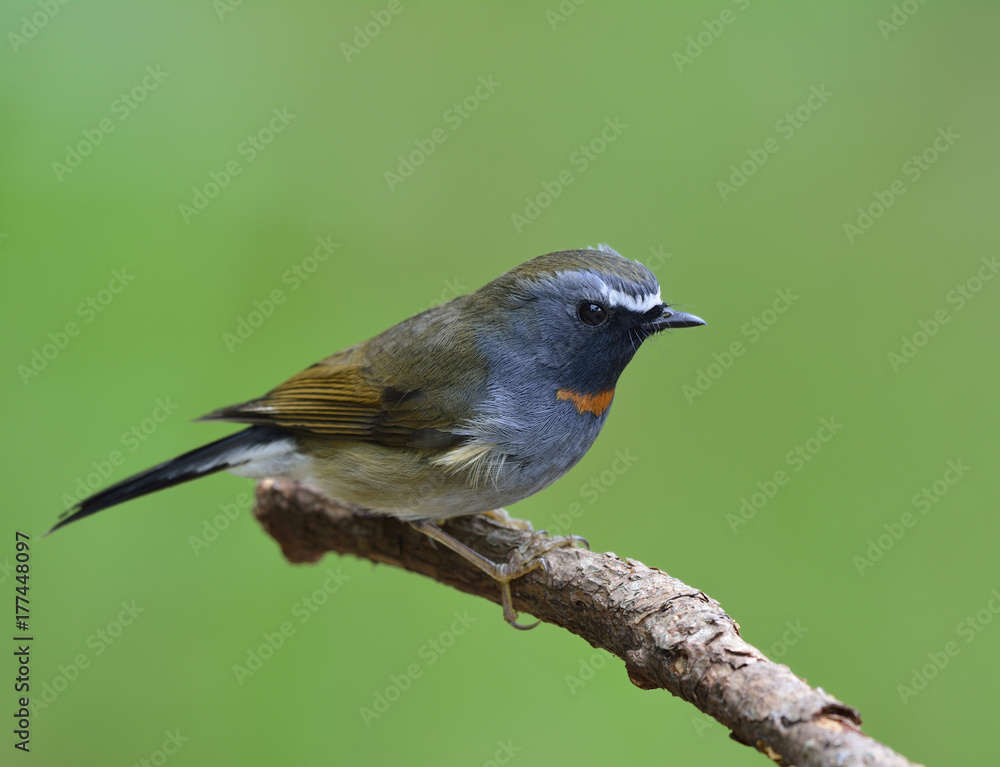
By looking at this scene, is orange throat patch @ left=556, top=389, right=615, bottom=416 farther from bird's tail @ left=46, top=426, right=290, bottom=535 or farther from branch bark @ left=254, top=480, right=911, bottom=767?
bird's tail @ left=46, top=426, right=290, bottom=535

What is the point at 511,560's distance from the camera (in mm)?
3918

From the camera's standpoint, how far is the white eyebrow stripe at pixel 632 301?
387cm

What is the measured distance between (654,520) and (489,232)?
2.36m

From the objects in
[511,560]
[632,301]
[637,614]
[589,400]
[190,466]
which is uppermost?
[632,301]

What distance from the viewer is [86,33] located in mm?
5758

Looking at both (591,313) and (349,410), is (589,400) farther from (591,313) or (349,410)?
(349,410)

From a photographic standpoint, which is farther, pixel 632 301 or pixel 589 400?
pixel 589 400

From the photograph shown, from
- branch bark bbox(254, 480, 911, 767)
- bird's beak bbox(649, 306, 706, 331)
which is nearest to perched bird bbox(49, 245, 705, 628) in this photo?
bird's beak bbox(649, 306, 706, 331)

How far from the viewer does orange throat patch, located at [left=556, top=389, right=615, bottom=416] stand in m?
4.07

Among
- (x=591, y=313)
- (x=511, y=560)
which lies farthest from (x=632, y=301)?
(x=511, y=560)

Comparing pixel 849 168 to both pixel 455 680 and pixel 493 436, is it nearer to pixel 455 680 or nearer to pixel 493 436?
pixel 493 436

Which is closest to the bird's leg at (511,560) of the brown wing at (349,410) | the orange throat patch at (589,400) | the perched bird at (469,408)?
the perched bird at (469,408)

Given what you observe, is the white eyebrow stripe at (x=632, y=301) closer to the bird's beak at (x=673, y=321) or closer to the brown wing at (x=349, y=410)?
the bird's beak at (x=673, y=321)

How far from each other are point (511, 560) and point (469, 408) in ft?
2.48
